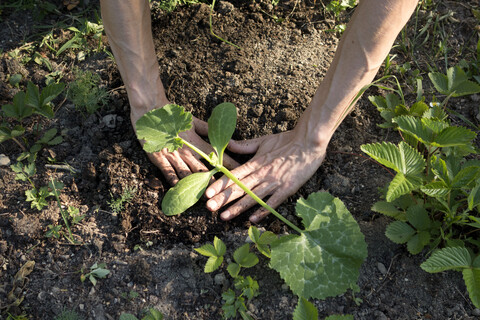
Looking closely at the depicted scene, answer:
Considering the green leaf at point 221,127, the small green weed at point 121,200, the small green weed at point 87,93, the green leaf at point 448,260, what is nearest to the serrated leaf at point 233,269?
the green leaf at point 221,127

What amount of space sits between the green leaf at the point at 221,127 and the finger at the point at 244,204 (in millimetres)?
233

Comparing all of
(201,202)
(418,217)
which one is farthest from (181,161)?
(418,217)

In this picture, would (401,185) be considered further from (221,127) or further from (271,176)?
(221,127)

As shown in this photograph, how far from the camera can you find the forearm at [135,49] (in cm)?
224

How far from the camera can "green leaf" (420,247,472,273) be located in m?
1.82

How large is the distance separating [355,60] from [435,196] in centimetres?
69

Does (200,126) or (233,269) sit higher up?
(200,126)

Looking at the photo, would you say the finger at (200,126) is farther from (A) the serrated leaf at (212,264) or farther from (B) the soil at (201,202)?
(A) the serrated leaf at (212,264)

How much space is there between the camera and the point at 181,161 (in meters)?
2.38

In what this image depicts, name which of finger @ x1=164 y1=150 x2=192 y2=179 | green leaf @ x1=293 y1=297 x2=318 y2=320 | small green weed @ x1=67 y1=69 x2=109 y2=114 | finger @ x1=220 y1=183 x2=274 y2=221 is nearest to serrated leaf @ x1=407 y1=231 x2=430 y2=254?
green leaf @ x1=293 y1=297 x2=318 y2=320

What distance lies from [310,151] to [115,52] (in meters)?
1.06

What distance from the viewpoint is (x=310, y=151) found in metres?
2.36

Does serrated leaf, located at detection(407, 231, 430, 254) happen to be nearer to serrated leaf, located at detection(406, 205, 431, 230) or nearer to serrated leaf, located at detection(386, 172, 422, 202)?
serrated leaf, located at detection(406, 205, 431, 230)

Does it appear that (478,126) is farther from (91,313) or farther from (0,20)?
(0,20)
